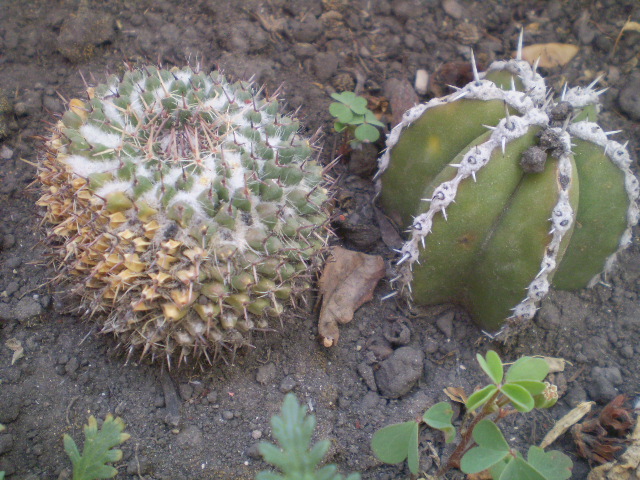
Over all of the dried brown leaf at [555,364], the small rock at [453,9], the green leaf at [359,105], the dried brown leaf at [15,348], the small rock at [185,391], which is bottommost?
the dried brown leaf at [15,348]

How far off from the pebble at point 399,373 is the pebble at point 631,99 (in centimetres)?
180

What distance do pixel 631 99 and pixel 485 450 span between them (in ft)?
7.24

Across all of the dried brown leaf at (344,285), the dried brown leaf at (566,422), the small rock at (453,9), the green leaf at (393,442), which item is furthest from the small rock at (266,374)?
the small rock at (453,9)

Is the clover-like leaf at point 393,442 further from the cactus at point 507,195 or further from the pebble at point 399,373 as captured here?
the cactus at point 507,195

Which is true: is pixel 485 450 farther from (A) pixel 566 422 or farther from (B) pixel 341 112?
(B) pixel 341 112

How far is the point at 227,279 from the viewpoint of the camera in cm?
180

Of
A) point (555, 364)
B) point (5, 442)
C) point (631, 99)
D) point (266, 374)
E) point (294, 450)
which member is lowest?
point (5, 442)

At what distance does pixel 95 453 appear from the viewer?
1.71 m

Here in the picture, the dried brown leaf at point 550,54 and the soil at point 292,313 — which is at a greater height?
the dried brown leaf at point 550,54

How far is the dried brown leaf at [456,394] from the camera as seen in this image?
2.17 meters

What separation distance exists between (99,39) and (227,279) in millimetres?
1825

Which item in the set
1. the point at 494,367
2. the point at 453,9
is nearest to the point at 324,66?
the point at 453,9

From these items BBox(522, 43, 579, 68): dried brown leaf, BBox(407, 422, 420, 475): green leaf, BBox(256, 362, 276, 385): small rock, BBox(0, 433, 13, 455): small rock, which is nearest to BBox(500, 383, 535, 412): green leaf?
BBox(407, 422, 420, 475): green leaf

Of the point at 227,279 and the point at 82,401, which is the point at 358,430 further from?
the point at 82,401
